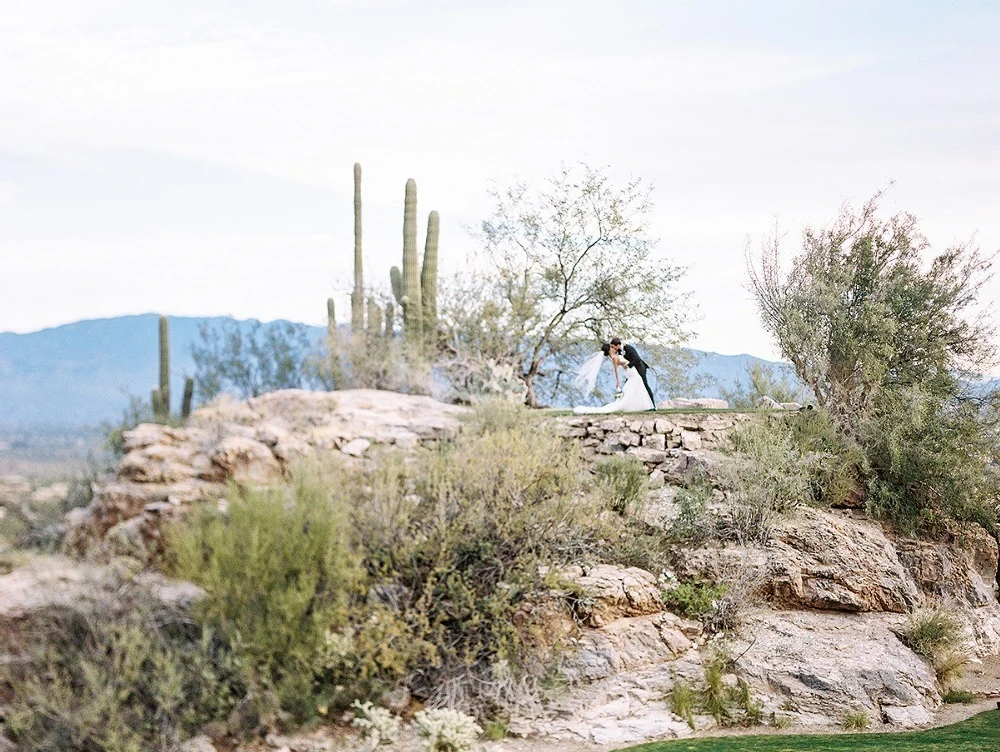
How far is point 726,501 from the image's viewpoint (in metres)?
12.7

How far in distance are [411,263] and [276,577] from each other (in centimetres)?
1135

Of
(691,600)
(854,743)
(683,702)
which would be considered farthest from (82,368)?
(854,743)

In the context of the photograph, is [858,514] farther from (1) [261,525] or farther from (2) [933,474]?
(1) [261,525]

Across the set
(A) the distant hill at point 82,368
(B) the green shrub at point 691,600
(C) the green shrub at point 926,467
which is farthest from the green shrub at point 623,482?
(A) the distant hill at point 82,368

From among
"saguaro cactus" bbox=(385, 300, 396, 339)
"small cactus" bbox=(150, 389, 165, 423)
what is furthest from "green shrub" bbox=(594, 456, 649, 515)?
"saguaro cactus" bbox=(385, 300, 396, 339)

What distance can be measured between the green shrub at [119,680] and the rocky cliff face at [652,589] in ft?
3.20

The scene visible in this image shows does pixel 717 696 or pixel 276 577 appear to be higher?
pixel 276 577

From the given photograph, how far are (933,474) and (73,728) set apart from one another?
39.1 feet

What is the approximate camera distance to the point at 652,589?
11102mm

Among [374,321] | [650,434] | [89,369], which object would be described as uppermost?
[374,321]

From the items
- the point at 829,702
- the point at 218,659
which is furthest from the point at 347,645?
the point at 829,702

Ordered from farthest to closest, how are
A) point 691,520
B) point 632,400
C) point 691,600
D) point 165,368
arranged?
point 632,400
point 165,368
point 691,520
point 691,600

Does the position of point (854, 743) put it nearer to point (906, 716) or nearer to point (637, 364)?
point (906, 716)

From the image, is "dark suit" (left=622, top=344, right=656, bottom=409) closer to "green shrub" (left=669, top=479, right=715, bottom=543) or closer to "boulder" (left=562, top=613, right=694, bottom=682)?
"green shrub" (left=669, top=479, right=715, bottom=543)
